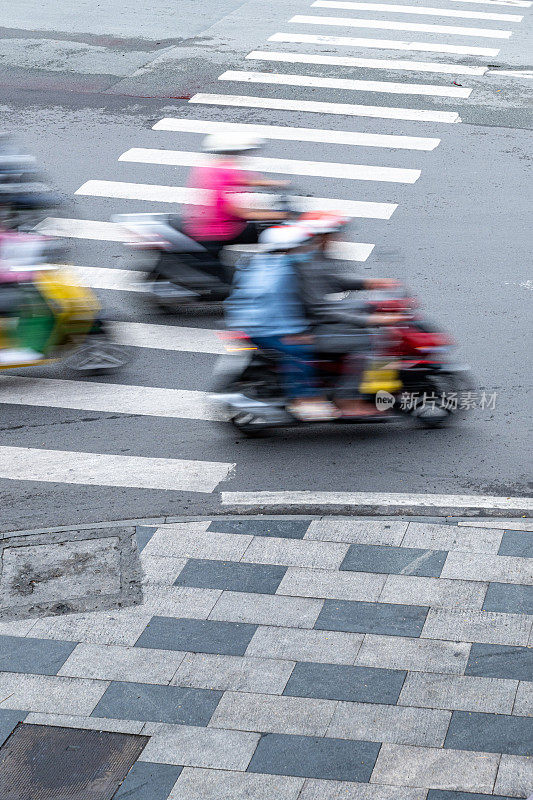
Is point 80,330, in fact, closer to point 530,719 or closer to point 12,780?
point 12,780

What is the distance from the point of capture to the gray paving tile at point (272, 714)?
5.85 metres

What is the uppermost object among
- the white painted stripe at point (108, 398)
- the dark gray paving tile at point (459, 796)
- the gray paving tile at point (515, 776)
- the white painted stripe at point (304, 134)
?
the white painted stripe at point (304, 134)

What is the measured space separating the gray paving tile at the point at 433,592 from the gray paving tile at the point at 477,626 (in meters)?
0.09

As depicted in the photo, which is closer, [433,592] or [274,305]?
[433,592]

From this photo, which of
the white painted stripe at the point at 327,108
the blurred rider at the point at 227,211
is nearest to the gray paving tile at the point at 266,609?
the blurred rider at the point at 227,211

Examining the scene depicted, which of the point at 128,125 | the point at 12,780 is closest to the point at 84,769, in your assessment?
the point at 12,780

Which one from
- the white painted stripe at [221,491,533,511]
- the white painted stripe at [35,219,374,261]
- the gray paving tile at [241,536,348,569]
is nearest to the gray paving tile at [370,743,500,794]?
the gray paving tile at [241,536,348,569]

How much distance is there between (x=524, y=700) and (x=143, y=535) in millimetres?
3083

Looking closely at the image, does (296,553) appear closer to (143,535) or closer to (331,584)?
(331,584)

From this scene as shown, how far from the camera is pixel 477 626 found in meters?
6.61

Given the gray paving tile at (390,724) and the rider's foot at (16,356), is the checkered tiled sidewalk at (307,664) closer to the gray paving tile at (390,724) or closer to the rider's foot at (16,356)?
the gray paving tile at (390,724)

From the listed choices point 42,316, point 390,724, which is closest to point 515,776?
point 390,724

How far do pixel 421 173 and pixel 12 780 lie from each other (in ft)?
35.8

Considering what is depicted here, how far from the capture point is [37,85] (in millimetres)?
17703
